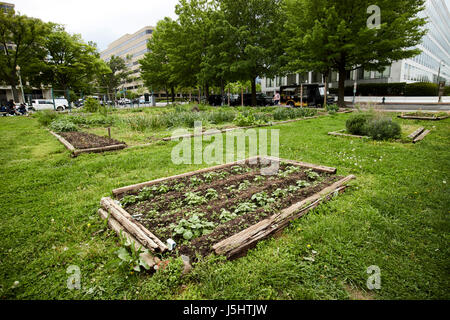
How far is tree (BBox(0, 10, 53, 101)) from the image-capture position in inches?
1155

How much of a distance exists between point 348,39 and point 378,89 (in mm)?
21959

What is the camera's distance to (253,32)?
23062mm

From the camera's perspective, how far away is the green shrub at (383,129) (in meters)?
7.36

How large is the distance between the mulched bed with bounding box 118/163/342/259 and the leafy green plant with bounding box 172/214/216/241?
0.04ft

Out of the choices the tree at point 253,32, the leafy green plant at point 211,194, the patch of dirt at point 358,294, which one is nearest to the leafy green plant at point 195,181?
the leafy green plant at point 211,194

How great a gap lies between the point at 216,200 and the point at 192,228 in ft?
2.49

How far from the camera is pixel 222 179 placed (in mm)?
4109

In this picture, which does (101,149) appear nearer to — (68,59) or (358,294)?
(358,294)

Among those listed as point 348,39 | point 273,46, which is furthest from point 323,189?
point 273,46

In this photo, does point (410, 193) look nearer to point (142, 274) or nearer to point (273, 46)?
point (142, 274)

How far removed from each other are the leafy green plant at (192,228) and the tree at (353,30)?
18441mm

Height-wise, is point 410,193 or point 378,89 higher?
point 378,89

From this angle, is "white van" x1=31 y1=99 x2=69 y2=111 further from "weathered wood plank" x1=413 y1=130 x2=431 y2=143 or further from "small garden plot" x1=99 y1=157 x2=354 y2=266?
"weathered wood plank" x1=413 y1=130 x2=431 y2=143

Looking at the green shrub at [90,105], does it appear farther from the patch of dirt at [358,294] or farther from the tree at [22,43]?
the tree at [22,43]
